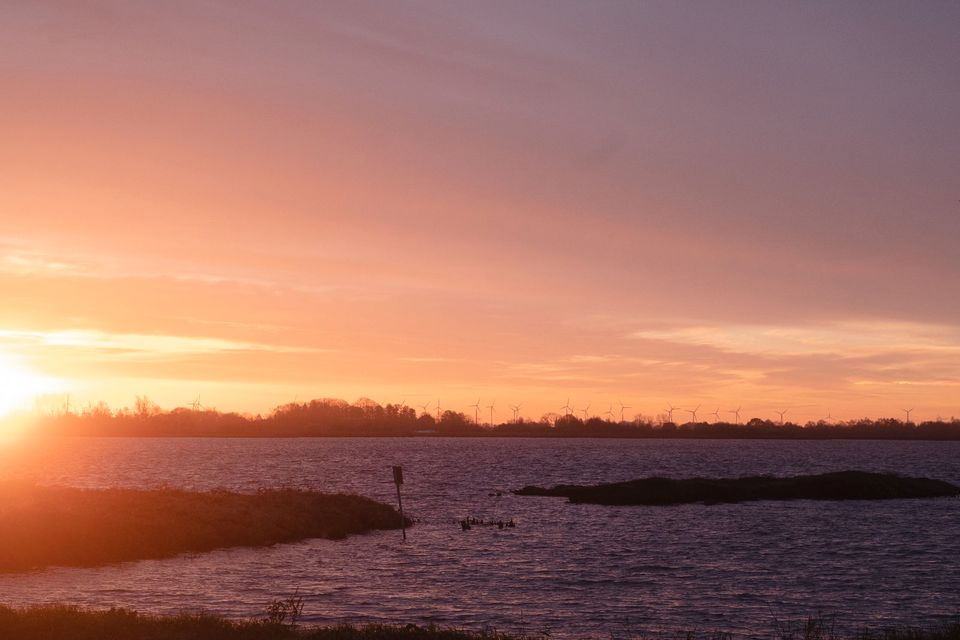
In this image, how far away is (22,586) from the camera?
35531 millimetres

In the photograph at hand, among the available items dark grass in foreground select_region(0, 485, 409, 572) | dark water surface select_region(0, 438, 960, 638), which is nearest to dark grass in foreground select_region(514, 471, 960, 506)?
dark water surface select_region(0, 438, 960, 638)

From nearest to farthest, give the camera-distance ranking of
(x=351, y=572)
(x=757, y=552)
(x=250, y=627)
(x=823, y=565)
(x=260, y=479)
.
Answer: (x=250, y=627) → (x=351, y=572) → (x=823, y=565) → (x=757, y=552) → (x=260, y=479)

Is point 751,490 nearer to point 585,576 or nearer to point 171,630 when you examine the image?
point 585,576

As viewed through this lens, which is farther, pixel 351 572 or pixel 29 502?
pixel 29 502

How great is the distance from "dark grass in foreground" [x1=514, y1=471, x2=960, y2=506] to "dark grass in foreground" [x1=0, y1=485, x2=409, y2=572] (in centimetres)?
3352

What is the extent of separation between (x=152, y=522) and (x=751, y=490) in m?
65.2

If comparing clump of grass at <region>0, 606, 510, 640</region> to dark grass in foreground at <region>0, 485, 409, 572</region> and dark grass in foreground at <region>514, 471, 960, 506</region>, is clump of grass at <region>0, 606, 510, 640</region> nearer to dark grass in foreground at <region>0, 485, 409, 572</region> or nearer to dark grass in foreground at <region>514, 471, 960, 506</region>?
dark grass in foreground at <region>0, 485, 409, 572</region>

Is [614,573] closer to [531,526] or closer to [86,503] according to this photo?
[531,526]

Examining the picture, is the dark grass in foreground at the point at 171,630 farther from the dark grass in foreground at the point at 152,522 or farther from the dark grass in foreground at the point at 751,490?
the dark grass in foreground at the point at 751,490

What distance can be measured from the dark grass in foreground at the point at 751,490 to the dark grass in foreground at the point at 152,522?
33.5 meters

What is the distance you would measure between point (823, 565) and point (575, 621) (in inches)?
839

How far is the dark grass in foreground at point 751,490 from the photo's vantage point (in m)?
88.4

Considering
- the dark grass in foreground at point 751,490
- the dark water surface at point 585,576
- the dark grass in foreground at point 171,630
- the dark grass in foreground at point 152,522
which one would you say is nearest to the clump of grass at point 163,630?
the dark grass in foreground at point 171,630

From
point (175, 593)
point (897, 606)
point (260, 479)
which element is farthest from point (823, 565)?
point (260, 479)
